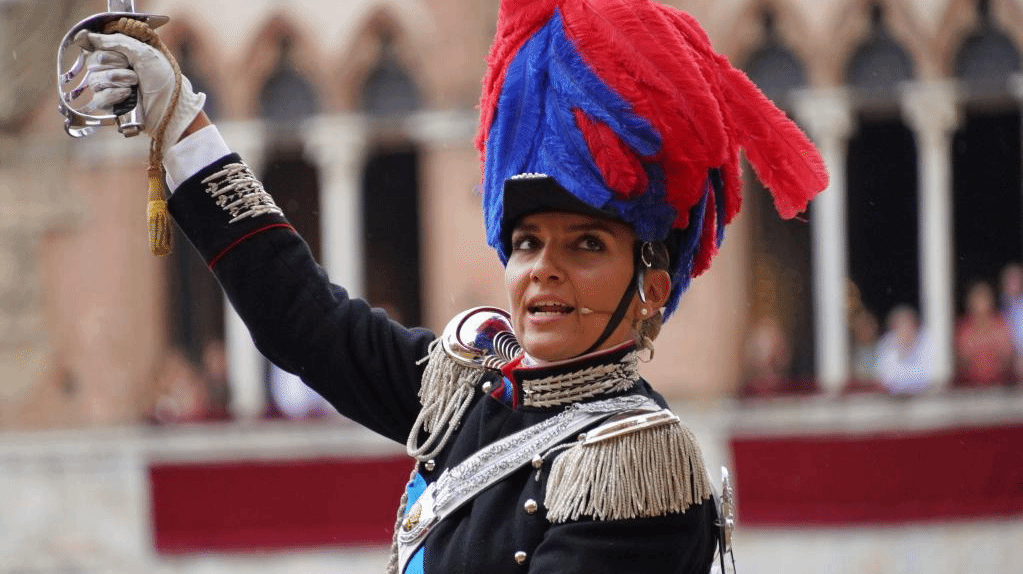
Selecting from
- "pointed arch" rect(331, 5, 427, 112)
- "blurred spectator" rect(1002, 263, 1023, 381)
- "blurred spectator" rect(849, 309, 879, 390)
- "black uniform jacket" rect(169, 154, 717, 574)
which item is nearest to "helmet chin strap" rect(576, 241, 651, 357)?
"black uniform jacket" rect(169, 154, 717, 574)

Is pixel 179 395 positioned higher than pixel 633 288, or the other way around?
pixel 633 288

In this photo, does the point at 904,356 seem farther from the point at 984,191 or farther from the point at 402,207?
the point at 402,207

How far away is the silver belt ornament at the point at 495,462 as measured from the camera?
315 cm

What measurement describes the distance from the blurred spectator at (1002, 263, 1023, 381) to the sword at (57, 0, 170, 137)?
881 centimetres

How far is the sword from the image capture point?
10.6ft

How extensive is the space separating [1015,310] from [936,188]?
1110 millimetres

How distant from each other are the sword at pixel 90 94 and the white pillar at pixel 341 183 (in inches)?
399

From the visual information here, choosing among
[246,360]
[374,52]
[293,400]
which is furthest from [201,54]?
[293,400]

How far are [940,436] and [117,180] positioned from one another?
203 inches

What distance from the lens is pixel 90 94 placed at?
3.37 metres

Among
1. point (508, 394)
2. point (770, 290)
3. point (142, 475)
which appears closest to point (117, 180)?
point (142, 475)

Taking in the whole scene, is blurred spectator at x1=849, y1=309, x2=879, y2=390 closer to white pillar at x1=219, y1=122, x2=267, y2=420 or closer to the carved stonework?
white pillar at x1=219, y1=122, x2=267, y2=420

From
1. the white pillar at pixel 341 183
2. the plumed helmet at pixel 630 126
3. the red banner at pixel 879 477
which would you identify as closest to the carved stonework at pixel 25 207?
the white pillar at pixel 341 183

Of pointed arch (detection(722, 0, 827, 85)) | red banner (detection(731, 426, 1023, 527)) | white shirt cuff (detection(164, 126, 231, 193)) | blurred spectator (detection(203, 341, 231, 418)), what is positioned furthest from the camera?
blurred spectator (detection(203, 341, 231, 418))
